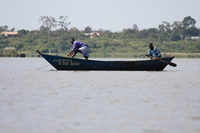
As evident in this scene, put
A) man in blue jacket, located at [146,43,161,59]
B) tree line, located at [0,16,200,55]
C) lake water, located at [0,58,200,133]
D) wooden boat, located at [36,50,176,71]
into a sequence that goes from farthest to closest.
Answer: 1. tree line, located at [0,16,200,55]
2. man in blue jacket, located at [146,43,161,59]
3. wooden boat, located at [36,50,176,71]
4. lake water, located at [0,58,200,133]

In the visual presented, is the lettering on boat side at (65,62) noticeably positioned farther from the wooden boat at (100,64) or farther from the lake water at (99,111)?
the lake water at (99,111)

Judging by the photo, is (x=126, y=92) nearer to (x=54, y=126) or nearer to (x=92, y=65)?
(x=54, y=126)

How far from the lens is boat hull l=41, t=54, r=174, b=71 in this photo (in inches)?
1037

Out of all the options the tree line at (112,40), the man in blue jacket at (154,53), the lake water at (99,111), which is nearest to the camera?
the lake water at (99,111)

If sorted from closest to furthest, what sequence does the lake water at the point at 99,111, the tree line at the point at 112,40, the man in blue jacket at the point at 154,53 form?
the lake water at the point at 99,111
the man in blue jacket at the point at 154,53
the tree line at the point at 112,40

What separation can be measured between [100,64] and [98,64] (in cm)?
13

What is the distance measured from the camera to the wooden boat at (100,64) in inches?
1037

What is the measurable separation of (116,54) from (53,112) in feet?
315

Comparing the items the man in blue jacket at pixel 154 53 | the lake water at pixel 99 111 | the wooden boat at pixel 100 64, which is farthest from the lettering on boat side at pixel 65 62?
the lake water at pixel 99 111

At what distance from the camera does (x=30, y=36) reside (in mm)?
131250

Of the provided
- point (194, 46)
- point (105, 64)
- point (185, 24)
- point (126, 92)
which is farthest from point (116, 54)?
point (126, 92)

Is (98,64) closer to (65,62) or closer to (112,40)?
(65,62)

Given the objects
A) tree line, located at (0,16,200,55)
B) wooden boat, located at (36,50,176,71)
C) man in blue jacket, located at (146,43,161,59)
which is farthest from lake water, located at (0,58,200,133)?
tree line, located at (0,16,200,55)

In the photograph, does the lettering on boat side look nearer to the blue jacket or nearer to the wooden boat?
Answer: the wooden boat
